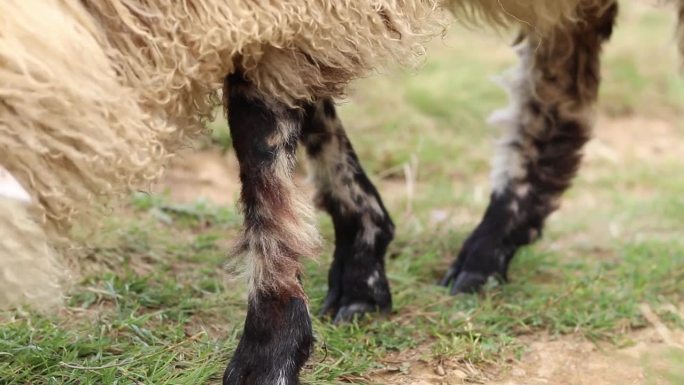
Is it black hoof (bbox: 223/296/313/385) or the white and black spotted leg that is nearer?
black hoof (bbox: 223/296/313/385)

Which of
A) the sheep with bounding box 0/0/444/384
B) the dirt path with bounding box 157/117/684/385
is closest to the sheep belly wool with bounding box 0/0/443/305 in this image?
the sheep with bounding box 0/0/444/384

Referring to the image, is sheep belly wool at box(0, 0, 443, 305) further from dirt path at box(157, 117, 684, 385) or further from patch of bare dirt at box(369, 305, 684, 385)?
patch of bare dirt at box(369, 305, 684, 385)

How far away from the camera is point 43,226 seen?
243 centimetres

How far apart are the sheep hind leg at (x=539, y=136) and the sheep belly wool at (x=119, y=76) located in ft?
5.35

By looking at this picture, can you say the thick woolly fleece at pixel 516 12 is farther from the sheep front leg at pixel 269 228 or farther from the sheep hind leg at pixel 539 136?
the sheep front leg at pixel 269 228

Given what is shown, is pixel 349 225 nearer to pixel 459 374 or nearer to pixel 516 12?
pixel 459 374

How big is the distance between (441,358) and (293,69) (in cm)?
113

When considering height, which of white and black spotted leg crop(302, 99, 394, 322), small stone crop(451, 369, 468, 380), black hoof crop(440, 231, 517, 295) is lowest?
black hoof crop(440, 231, 517, 295)

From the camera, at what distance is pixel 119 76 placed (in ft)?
7.93

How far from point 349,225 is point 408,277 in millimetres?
550

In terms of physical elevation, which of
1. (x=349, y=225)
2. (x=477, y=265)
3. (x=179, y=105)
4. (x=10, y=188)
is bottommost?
(x=477, y=265)

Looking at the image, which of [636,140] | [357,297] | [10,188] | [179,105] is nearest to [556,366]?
[357,297]

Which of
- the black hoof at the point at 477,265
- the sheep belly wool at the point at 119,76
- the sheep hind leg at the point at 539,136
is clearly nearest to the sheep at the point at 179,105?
the sheep belly wool at the point at 119,76

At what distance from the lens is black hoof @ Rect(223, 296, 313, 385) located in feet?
9.11
